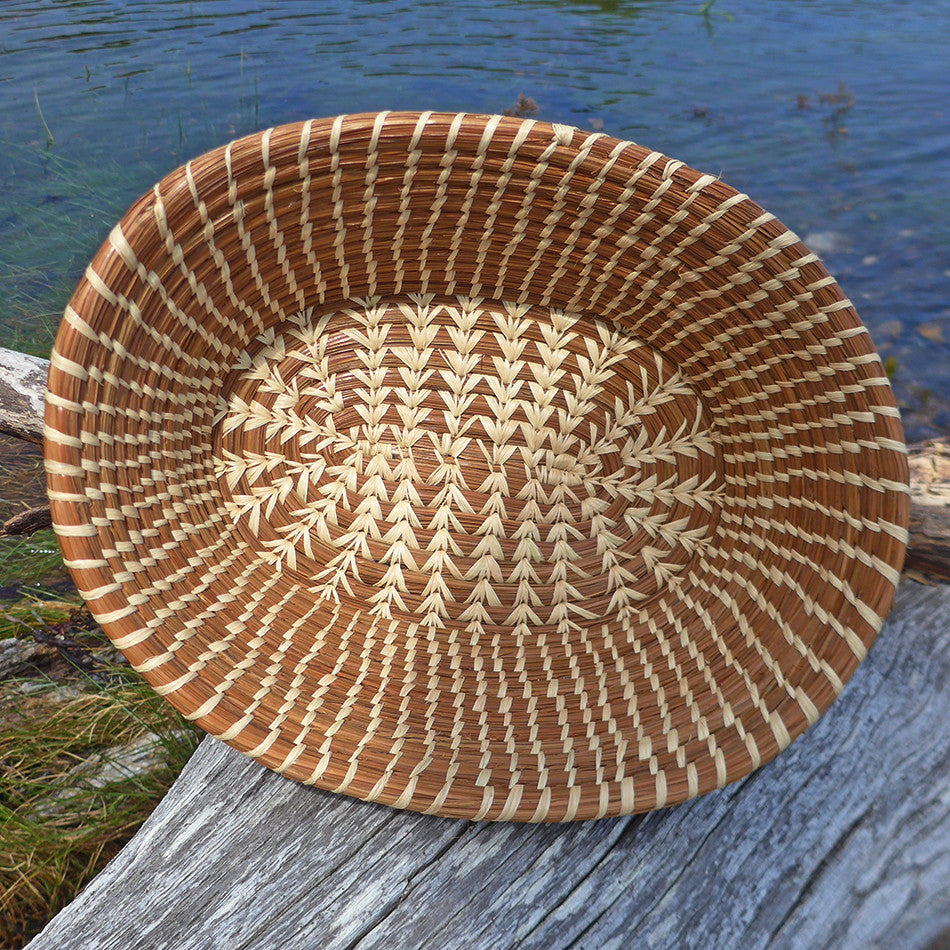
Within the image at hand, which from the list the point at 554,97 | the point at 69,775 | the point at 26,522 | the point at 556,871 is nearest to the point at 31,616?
Result: the point at 26,522

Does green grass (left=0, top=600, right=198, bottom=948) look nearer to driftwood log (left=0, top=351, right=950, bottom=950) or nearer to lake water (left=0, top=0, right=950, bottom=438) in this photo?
driftwood log (left=0, top=351, right=950, bottom=950)

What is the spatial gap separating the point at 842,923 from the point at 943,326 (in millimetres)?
2875

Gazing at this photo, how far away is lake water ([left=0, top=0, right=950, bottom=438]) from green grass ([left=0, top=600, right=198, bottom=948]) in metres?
1.50

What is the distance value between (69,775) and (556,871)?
1.04m

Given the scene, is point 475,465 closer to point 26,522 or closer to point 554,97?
point 26,522

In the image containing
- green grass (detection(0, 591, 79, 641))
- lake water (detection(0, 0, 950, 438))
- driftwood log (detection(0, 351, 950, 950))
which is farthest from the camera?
lake water (detection(0, 0, 950, 438))

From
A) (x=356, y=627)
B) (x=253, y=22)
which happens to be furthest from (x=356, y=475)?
(x=253, y=22)

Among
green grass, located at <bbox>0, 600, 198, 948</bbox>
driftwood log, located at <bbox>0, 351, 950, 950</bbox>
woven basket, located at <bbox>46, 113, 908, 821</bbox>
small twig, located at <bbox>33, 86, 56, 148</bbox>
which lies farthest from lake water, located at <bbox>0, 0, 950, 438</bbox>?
driftwood log, located at <bbox>0, 351, 950, 950</bbox>

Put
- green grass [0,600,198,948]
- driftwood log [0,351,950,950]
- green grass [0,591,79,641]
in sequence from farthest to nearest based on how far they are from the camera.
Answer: green grass [0,591,79,641] → green grass [0,600,198,948] → driftwood log [0,351,950,950]

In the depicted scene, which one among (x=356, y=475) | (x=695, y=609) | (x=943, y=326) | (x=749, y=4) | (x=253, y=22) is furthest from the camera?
(x=749, y=4)

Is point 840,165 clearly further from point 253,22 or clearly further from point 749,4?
point 253,22

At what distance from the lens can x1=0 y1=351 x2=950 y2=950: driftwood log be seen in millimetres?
960

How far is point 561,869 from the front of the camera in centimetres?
101

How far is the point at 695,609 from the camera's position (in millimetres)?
1255
